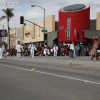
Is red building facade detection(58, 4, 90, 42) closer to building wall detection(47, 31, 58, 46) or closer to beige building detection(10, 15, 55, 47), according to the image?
building wall detection(47, 31, 58, 46)

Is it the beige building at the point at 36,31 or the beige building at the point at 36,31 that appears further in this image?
the beige building at the point at 36,31

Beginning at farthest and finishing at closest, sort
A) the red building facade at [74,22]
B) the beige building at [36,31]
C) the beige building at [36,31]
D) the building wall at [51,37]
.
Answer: the beige building at [36,31] → the beige building at [36,31] → the building wall at [51,37] → the red building facade at [74,22]

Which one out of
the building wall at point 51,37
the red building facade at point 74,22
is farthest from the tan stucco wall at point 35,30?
the red building facade at point 74,22

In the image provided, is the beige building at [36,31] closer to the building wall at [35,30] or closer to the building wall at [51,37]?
the building wall at [35,30]

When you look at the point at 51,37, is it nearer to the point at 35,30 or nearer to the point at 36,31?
the point at 36,31

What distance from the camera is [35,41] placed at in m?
69.4

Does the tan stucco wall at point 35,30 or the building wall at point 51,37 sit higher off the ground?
the tan stucco wall at point 35,30

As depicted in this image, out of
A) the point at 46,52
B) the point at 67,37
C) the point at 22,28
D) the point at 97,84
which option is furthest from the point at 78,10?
the point at 97,84

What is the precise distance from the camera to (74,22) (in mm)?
51094

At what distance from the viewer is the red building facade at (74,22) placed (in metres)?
50.2

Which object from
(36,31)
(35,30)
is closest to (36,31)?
(36,31)

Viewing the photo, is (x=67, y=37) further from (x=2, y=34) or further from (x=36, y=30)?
(x=36, y=30)

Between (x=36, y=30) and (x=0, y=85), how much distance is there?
58393mm

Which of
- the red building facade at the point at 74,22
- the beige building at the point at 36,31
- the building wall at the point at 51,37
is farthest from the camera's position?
the beige building at the point at 36,31
